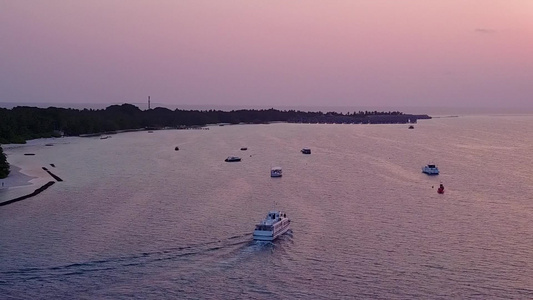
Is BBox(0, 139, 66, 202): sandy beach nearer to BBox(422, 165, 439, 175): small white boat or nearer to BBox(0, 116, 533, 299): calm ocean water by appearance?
BBox(0, 116, 533, 299): calm ocean water

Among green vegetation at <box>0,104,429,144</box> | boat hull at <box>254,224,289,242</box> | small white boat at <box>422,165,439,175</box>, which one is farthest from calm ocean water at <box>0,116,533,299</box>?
green vegetation at <box>0,104,429,144</box>

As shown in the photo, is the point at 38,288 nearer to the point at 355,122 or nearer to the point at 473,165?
the point at 473,165

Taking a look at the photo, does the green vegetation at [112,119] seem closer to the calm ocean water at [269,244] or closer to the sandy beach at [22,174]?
the sandy beach at [22,174]

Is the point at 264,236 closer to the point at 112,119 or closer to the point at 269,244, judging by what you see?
the point at 269,244

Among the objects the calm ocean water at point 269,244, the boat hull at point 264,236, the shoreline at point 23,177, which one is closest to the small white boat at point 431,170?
the calm ocean water at point 269,244

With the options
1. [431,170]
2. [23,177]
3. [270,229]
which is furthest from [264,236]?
[431,170]

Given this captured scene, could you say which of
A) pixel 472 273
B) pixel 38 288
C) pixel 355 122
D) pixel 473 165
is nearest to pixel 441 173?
pixel 473 165
